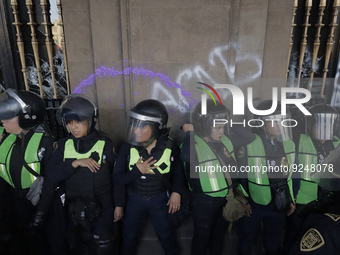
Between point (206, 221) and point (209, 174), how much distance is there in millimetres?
549

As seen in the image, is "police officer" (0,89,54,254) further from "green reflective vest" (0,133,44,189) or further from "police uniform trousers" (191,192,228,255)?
"police uniform trousers" (191,192,228,255)

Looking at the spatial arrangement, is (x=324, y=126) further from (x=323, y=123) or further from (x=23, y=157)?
(x=23, y=157)

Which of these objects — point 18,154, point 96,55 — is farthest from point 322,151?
point 18,154

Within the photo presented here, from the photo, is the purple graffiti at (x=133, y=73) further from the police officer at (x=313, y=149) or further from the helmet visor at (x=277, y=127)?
the police officer at (x=313, y=149)

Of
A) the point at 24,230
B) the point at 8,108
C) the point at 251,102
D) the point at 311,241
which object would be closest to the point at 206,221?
the point at 311,241

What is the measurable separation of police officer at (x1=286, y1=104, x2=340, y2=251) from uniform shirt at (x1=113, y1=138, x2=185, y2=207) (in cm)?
143

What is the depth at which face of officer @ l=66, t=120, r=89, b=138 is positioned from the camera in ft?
8.17

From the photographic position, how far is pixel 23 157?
258cm

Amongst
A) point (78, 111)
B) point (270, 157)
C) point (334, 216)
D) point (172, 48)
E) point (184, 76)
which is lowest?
point (270, 157)

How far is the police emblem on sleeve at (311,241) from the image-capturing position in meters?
1.35

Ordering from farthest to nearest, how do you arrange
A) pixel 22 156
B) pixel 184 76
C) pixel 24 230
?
pixel 184 76 < pixel 24 230 < pixel 22 156

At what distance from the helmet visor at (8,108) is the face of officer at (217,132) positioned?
2122 mm

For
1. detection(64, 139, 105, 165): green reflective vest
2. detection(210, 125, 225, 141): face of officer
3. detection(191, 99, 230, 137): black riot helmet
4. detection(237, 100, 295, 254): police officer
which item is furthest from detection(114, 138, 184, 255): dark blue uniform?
detection(237, 100, 295, 254): police officer

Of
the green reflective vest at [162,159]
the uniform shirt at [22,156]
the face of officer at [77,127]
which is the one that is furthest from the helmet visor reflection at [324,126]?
the uniform shirt at [22,156]
